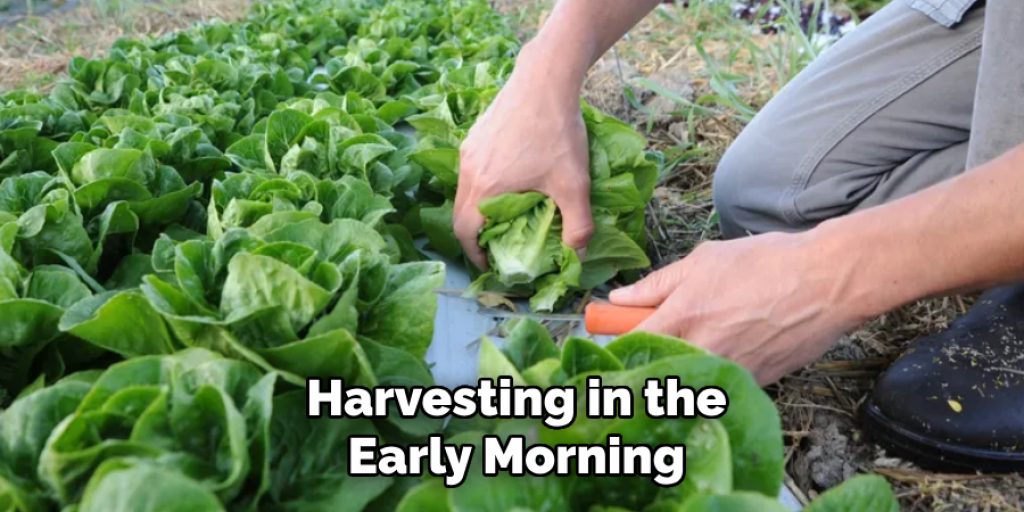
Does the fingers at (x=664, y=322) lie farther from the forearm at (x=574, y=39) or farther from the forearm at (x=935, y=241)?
the forearm at (x=574, y=39)

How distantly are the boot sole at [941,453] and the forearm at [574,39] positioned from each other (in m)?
0.87

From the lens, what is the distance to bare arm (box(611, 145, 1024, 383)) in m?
1.25

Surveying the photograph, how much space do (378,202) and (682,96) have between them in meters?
1.89

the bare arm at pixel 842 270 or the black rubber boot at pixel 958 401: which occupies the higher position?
the bare arm at pixel 842 270

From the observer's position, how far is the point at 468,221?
72.7 inches

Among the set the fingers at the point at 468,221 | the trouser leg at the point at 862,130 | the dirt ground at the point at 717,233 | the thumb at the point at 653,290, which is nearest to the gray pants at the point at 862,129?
the trouser leg at the point at 862,130

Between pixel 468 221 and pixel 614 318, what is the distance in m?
0.48

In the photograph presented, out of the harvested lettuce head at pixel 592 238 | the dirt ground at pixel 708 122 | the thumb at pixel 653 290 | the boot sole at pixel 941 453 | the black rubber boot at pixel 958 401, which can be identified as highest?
the thumb at pixel 653 290

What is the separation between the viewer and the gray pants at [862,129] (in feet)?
7.02

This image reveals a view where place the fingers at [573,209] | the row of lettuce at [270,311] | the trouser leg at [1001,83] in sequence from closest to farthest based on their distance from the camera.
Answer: the row of lettuce at [270,311] < the trouser leg at [1001,83] < the fingers at [573,209]

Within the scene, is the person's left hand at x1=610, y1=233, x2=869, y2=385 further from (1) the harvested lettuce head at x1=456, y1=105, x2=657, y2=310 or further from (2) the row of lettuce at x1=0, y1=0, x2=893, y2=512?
(1) the harvested lettuce head at x1=456, y1=105, x2=657, y2=310

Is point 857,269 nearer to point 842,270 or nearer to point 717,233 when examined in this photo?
point 842,270

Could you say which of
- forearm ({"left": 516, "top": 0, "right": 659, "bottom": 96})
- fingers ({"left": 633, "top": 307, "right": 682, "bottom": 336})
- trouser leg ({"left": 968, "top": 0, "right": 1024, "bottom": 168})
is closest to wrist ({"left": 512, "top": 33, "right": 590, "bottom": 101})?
forearm ({"left": 516, "top": 0, "right": 659, "bottom": 96})

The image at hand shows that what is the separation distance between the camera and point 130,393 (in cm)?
98
